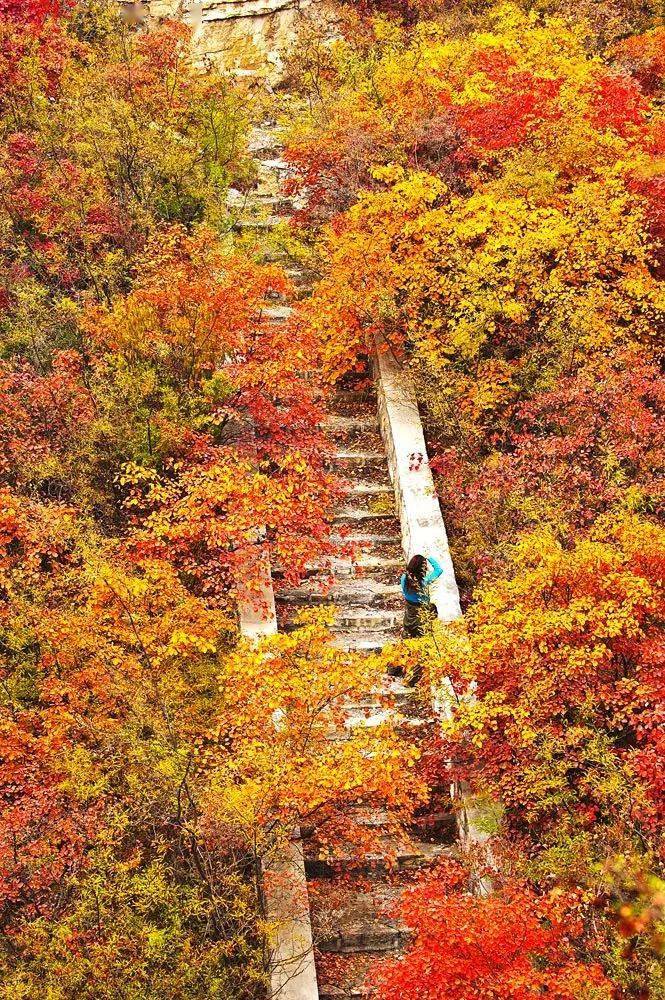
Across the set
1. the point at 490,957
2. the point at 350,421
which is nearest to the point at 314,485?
the point at 350,421

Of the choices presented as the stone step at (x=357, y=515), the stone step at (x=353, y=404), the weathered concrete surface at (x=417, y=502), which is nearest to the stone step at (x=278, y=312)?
the stone step at (x=353, y=404)

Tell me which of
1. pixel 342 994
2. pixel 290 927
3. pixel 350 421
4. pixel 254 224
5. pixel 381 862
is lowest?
pixel 342 994

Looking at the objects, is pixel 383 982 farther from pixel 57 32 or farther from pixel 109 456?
pixel 57 32

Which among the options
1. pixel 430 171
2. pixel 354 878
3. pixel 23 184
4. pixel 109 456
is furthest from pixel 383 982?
pixel 23 184

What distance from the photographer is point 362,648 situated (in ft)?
38.4

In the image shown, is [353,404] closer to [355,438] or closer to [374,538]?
[355,438]

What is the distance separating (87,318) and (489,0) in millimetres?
14497

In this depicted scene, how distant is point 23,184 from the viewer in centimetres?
1652

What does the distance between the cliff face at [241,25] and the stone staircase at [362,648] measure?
7.98m

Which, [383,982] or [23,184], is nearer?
[383,982]

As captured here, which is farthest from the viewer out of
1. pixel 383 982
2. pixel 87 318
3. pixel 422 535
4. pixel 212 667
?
pixel 87 318

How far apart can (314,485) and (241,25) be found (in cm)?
1723

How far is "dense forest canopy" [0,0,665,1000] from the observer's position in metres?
8.04

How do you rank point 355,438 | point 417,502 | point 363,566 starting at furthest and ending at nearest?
1. point 355,438
2. point 417,502
3. point 363,566
